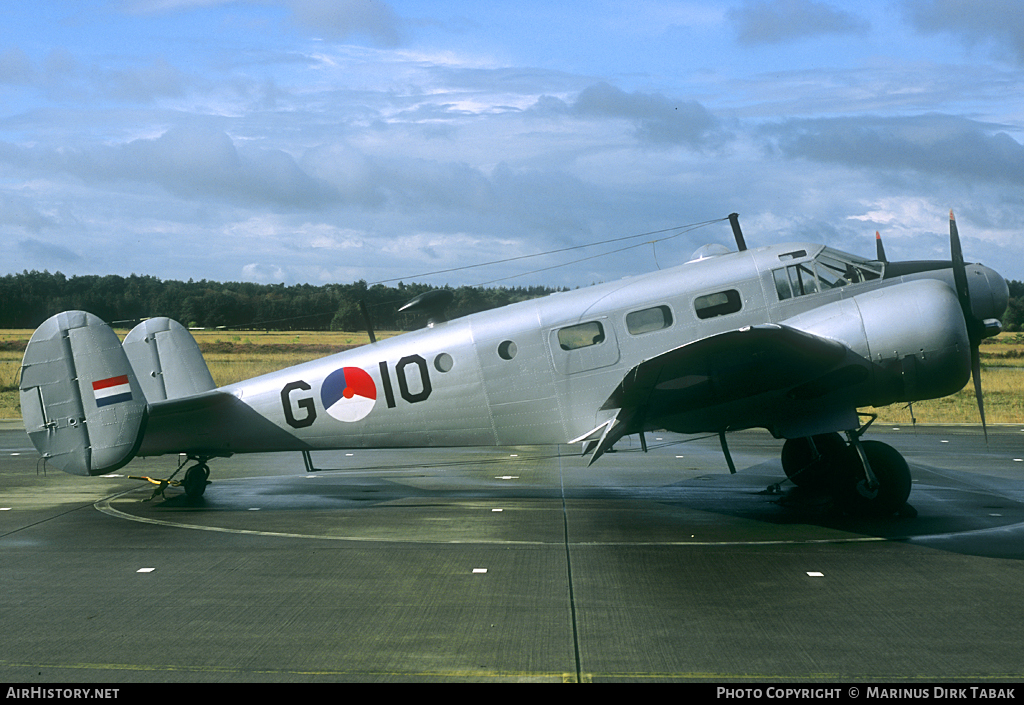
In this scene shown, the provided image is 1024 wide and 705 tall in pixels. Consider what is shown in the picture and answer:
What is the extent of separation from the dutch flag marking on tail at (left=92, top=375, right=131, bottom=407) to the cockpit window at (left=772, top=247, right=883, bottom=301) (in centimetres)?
1018

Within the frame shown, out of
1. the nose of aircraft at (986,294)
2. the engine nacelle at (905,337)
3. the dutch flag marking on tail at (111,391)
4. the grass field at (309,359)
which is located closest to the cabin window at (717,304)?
the engine nacelle at (905,337)

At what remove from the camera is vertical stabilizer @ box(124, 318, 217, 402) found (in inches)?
576

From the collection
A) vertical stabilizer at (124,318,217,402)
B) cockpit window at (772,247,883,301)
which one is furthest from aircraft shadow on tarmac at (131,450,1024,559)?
cockpit window at (772,247,883,301)

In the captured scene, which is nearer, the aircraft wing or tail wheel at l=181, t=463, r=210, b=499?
the aircraft wing

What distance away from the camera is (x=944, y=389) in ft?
35.6

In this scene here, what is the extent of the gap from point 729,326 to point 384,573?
20.3 ft

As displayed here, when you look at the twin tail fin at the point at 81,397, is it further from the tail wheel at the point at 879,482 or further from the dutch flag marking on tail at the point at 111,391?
the tail wheel at the point at 879,482

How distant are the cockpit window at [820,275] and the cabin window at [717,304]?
2.11 feet

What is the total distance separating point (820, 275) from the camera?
39.2ft

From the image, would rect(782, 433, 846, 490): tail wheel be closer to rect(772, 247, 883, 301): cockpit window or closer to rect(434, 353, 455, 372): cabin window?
rect(772, 247, 883, 301): cockpit window

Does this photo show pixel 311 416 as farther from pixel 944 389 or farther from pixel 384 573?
pixel 944 389

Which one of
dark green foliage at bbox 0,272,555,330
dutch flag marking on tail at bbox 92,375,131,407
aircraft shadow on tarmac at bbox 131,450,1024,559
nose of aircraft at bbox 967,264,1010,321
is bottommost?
aircraft shadow on tarmac at bbox 131,450,1024,559

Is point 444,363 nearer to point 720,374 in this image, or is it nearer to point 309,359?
point 720,374

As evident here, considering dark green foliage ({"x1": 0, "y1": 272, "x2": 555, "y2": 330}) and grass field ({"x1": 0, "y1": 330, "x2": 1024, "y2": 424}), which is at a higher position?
dark green foliage ({"x1": 0, "y1": 272, "x2": 555, "y2": 330})
